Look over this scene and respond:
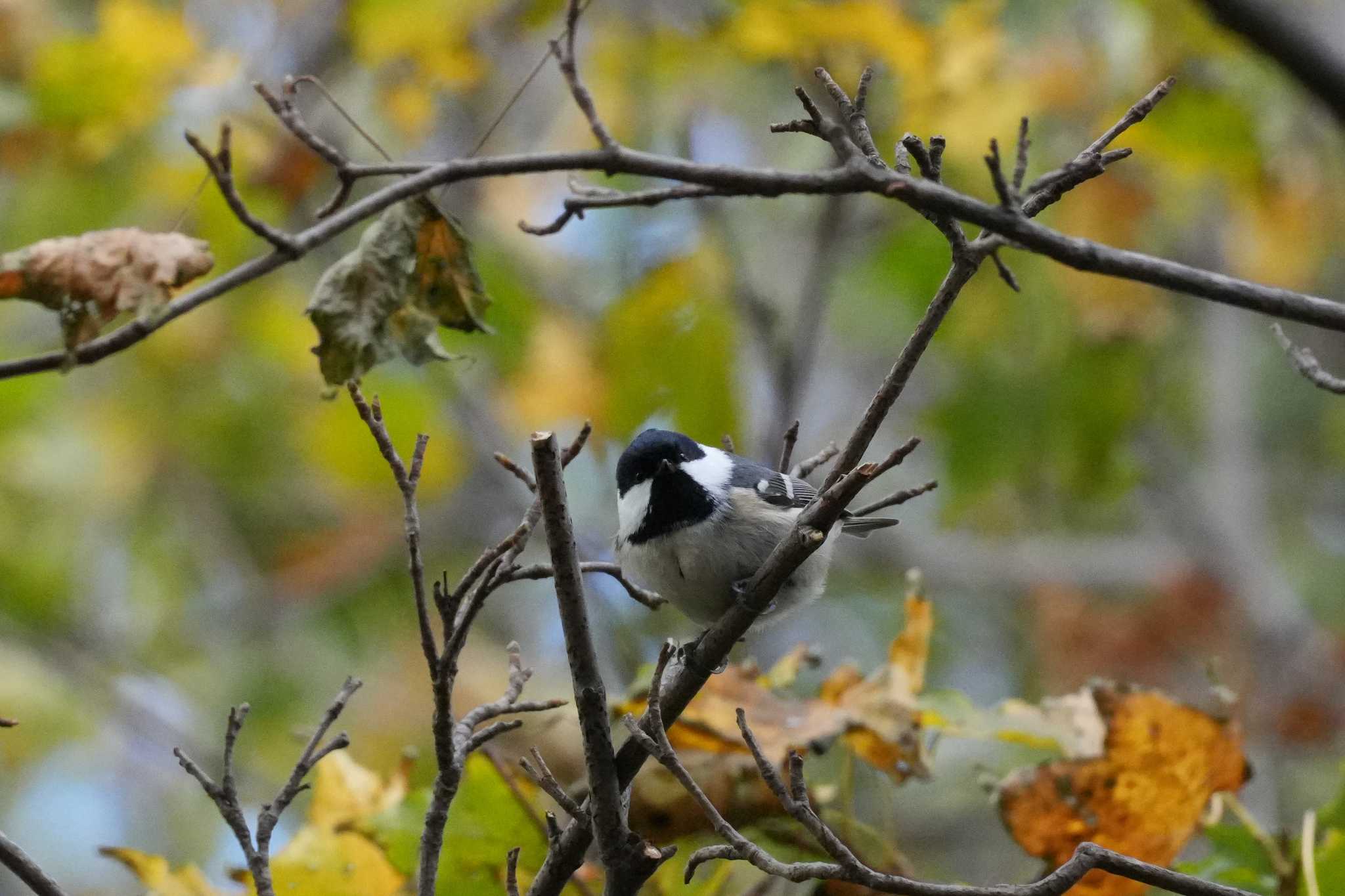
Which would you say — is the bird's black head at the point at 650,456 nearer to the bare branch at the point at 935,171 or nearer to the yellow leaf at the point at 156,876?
the yellow leaf at the point at 156,876

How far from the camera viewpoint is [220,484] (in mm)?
8078

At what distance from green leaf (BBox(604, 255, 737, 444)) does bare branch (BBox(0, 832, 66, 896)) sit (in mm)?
2767

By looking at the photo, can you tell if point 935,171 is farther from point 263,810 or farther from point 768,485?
point 768,485

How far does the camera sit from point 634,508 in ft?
10.7

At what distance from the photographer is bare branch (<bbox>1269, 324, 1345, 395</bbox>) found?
68.6 inches

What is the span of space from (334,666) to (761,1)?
4664mm

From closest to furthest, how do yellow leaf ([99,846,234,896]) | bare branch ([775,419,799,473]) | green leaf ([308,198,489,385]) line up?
green leaf ([308,198,489,385]) → yellow leaf ([99,846,234,896]) → bare branch ([775,419,799,473])

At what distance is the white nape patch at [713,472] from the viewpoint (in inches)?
126

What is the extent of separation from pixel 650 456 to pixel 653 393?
123 centimetres

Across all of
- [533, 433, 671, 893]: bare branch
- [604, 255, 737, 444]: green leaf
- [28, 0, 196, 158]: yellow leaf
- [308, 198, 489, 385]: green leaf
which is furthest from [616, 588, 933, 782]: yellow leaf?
[28, 0, 196, 158]: yellow leaf

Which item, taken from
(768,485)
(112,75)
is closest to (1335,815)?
(768,485)

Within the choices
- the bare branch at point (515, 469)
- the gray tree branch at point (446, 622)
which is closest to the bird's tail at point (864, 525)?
the bare branch at point (515, 469)

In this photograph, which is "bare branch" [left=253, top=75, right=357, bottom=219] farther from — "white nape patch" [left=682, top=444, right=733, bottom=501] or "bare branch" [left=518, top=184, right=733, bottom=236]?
"white nape patch" [left=682, top=444, right=733, bottom=501]

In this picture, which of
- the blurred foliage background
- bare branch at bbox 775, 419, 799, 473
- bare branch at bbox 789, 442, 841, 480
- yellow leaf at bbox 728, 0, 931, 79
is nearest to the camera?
bare branch at bbox 775, 419, 799, 473
